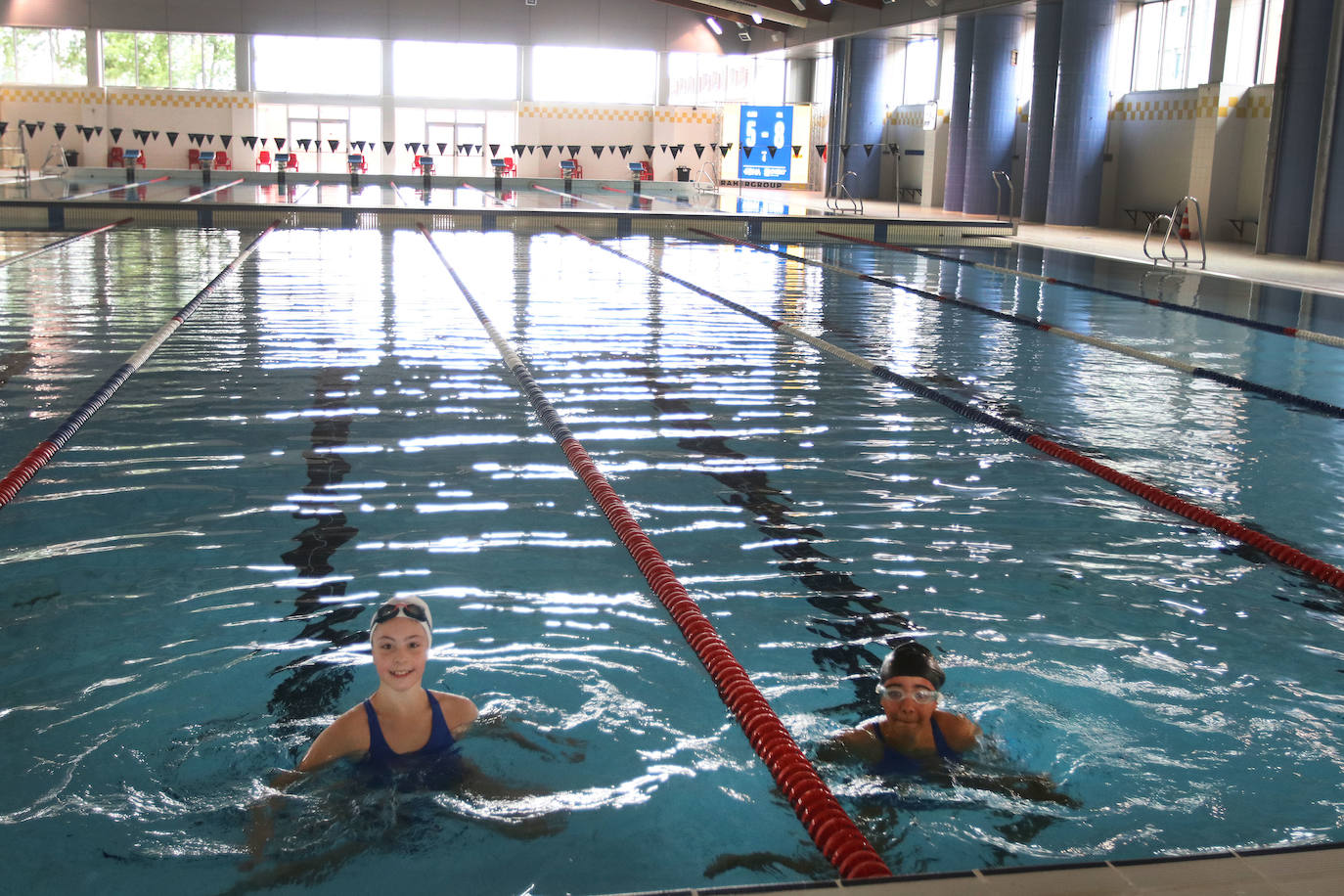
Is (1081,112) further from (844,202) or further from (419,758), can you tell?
(419,758)

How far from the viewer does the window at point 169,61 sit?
2747 centimetres

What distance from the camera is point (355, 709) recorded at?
2195 mm

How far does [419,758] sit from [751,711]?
26.5 inches

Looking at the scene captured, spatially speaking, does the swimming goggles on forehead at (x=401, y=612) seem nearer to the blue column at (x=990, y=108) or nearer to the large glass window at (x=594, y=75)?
the blue column at (x=990, y=108)

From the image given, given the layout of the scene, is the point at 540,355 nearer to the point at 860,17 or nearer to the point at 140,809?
the point at 140,809

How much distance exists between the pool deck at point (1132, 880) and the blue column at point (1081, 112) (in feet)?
55.7

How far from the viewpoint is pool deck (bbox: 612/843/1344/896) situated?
5.16 feet

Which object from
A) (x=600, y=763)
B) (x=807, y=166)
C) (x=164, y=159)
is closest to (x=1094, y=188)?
(x=807, y=166)

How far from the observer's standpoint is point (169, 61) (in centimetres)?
2762

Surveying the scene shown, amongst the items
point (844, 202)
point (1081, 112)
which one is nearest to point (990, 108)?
point (1081, 112)

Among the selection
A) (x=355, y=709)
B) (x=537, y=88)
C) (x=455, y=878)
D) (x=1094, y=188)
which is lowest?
(x=455, y=878)

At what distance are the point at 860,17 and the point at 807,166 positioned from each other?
23.1 ft

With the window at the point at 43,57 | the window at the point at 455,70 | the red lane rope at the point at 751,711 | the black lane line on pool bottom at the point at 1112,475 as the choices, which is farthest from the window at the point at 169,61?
the red lane rope at the point at 751,711

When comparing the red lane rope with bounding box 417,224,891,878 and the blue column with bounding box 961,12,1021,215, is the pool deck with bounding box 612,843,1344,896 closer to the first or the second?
the red lane rope with bounding box 417,224,891,878
